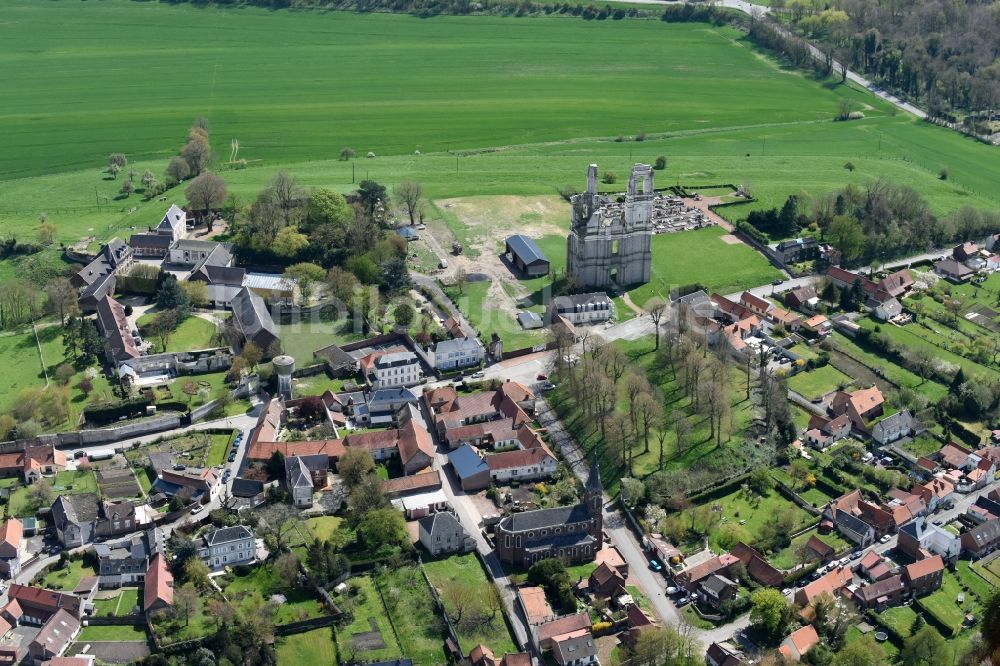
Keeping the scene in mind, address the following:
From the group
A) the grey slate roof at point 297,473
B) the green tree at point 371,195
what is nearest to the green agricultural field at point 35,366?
the grey slate roof at point 297,473

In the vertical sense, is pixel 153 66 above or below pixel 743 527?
above

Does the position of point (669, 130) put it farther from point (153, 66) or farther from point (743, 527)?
point (743, 527)

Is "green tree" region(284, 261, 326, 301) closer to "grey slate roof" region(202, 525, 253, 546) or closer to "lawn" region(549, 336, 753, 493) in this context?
"lawn" region(549, 336, 753, 493)

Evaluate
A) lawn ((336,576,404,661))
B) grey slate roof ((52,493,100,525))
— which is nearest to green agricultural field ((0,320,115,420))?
grey slate roof ((52,493,100,525))

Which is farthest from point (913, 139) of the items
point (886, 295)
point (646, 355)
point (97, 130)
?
point (97, 130)

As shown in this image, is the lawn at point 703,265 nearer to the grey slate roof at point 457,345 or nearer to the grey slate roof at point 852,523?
the grey slate roof at point 457,345

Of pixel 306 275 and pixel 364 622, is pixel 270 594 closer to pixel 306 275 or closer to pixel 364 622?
pixel 364 622

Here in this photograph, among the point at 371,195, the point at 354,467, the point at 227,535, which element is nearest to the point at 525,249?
the point at 371,195
